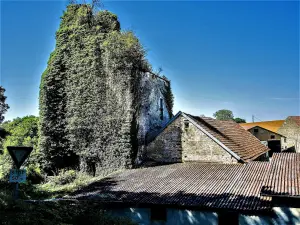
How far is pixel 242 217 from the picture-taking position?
1230 centimetres

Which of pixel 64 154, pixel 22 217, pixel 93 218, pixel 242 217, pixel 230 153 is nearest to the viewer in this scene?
pixel 22 217

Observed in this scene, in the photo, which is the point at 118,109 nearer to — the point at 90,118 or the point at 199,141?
the point at 90,118

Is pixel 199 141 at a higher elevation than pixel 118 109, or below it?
below

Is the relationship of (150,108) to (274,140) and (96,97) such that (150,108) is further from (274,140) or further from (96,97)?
(274,140)

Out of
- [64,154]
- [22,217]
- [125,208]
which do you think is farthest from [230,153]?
[22,217]

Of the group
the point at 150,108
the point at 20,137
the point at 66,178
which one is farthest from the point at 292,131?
the point at 20,137

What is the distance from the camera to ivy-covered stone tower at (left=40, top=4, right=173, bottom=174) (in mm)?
21734

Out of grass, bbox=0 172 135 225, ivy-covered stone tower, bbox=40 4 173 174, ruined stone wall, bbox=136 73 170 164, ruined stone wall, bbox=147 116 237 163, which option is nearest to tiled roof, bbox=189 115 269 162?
ruined stone wall, bbox=147 116 237 163

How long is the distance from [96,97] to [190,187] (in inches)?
441

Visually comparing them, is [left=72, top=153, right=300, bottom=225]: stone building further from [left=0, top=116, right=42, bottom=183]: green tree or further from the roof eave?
[left=0, top=116, right=42, bottom=183]: green tree

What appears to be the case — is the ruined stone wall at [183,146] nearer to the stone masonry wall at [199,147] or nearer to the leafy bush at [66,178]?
the stone masonry wall at [199,147]

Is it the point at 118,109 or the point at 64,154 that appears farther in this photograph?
the point at 64,154

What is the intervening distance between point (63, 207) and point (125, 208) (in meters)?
7.84

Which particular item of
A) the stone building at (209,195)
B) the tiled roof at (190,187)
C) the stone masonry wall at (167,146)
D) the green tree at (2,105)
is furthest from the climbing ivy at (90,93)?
the stone building at (209,195)
